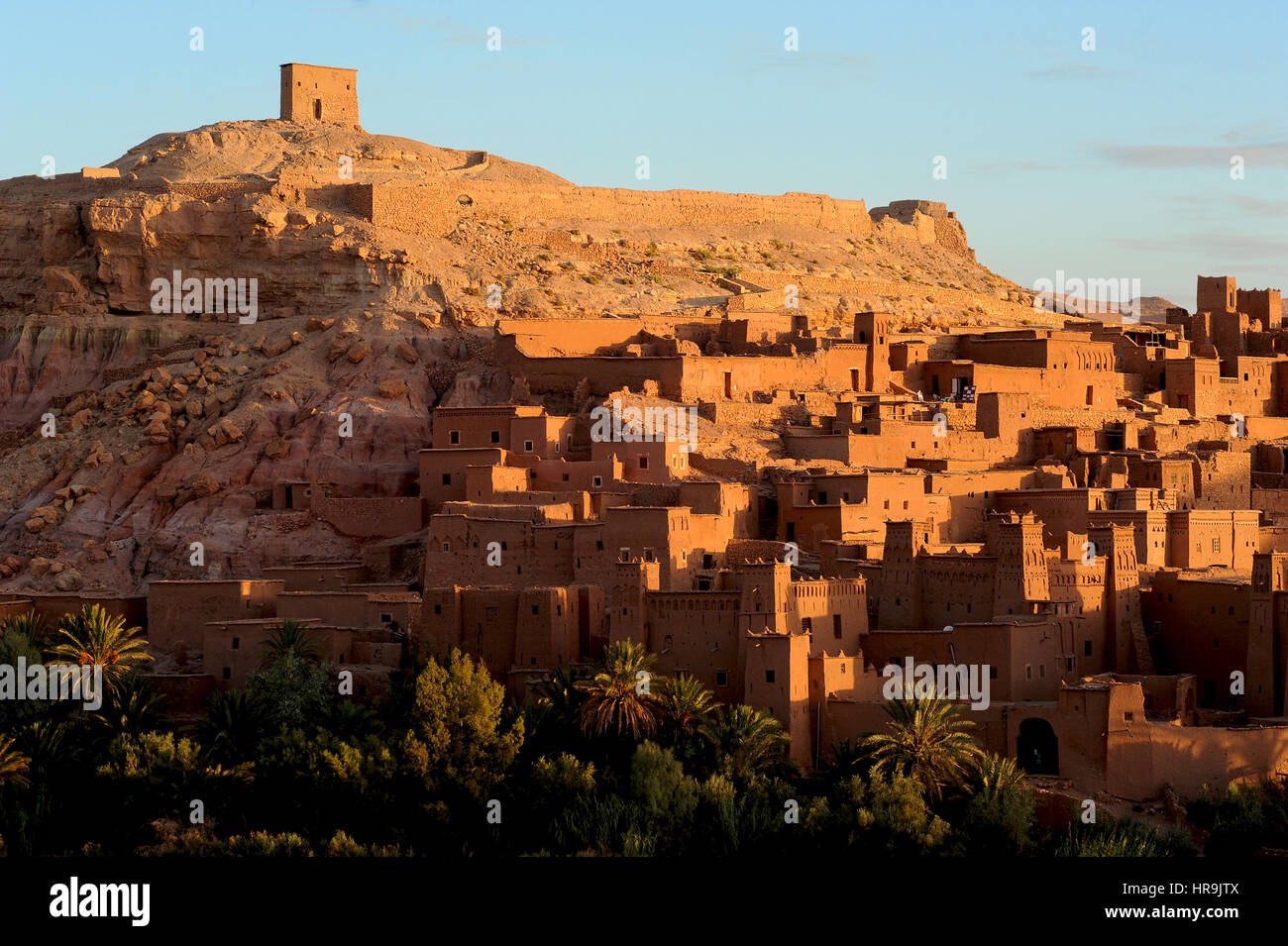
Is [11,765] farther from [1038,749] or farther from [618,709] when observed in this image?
[1038,749]

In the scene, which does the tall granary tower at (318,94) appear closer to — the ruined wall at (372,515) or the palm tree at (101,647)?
the ruined wall at (372,515)

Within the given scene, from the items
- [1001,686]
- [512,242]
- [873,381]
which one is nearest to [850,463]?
[873,381]

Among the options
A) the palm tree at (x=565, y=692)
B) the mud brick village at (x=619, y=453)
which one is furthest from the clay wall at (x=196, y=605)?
the palm tree at (x=565, y=692)

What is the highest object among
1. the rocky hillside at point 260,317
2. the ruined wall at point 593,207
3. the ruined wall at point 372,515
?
the ruined wall at point 593,207

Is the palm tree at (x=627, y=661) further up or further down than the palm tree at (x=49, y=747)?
further up

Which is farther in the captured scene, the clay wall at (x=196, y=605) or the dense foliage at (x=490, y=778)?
the clay wall at (x=196, y=605)

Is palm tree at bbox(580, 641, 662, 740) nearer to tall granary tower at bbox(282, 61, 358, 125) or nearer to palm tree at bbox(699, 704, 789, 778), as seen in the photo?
palm tree at bbox(699, 704, 789, 778)
